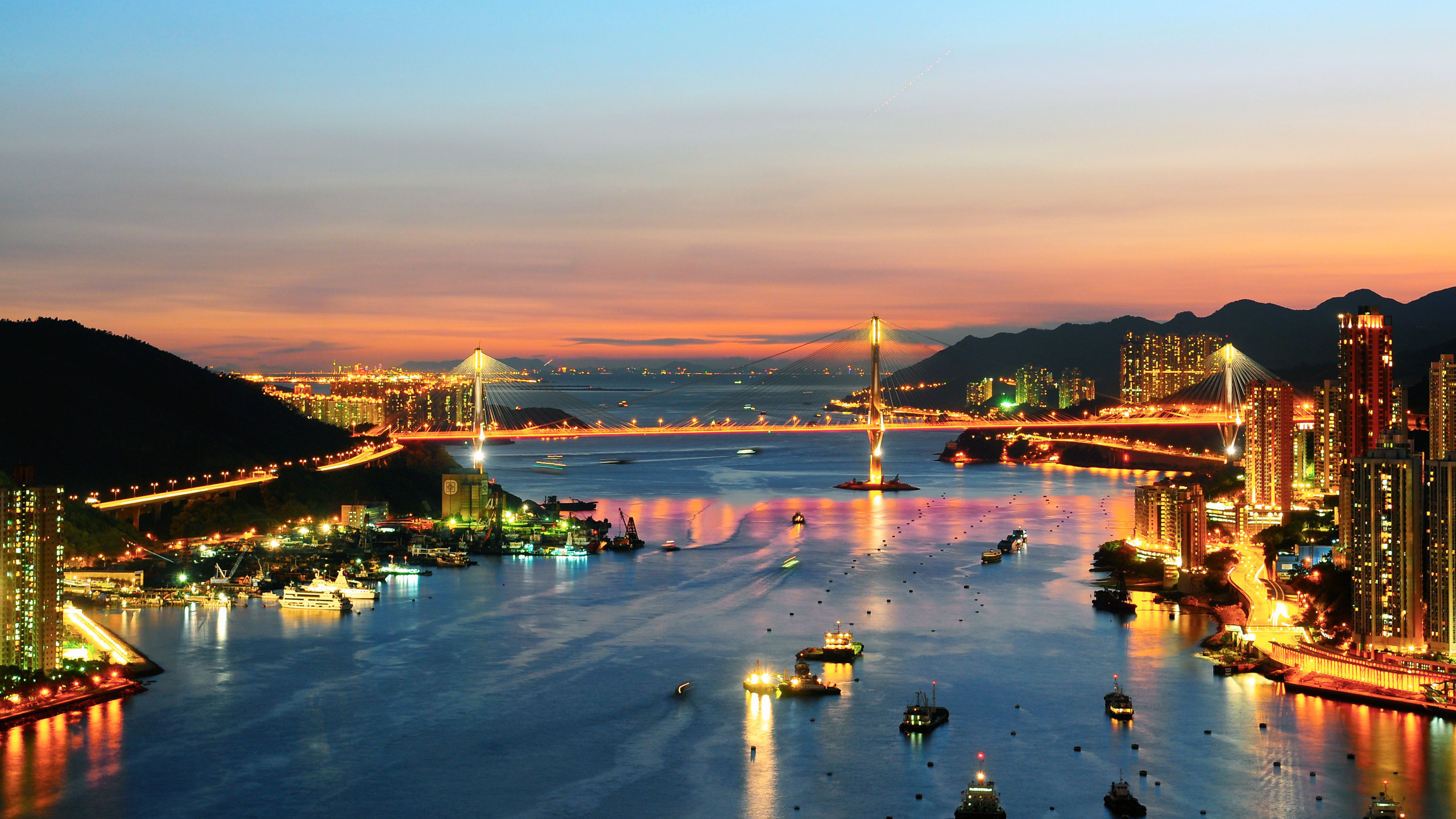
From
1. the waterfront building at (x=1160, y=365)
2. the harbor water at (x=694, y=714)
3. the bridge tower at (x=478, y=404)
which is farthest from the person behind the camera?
the waterfront building at (x=1160, y=365)

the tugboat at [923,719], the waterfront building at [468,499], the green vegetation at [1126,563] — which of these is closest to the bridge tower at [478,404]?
the waterfront building at [468,499]

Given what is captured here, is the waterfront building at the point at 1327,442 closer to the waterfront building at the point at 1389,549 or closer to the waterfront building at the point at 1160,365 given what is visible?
the waterfront building at the point at 1389,549

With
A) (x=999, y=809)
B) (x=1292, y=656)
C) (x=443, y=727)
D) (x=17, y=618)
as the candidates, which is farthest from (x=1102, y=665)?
(x=17, y=618)

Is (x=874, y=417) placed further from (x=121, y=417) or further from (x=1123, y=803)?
(x=1123, y=803)

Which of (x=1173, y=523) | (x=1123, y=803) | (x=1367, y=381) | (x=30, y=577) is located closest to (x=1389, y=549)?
(x=1123, y=803)

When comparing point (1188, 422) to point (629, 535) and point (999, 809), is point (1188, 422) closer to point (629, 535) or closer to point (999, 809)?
point (629, 535)
